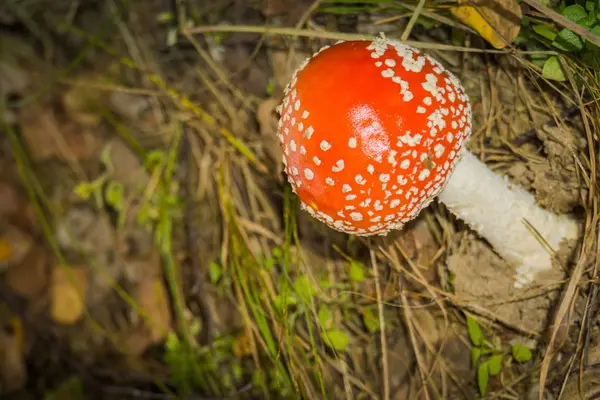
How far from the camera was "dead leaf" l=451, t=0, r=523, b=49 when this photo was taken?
5.39 feet

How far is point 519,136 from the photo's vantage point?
75.1 inches

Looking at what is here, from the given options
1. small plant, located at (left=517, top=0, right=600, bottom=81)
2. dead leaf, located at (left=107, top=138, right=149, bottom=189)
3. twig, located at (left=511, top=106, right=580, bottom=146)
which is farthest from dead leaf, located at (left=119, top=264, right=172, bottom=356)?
small plant, located at (left=517, top=0, right=600, bottom=81)

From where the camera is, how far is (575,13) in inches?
59.1

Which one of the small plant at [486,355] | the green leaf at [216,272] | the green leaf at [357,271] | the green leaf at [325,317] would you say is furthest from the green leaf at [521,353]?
the green leaf at [216,272]

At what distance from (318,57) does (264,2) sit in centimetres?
92

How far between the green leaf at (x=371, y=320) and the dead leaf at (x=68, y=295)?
6.28 ft

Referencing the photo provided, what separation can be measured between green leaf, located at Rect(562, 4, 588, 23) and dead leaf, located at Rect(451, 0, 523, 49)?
15 cm

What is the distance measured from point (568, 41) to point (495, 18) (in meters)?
0.25

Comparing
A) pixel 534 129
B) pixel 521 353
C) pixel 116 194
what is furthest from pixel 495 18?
pixel 116 194

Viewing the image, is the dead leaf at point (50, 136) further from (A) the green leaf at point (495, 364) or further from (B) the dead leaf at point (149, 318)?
(A) the green leaf at point (495, 364)

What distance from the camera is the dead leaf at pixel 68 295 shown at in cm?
312

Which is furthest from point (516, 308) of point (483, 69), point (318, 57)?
point (318, 57)

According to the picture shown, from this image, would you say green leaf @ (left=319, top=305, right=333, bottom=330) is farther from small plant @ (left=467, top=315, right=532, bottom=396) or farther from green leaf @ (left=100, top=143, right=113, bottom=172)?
green leaf @ (left=100, top=143, right=113, bottom=172)

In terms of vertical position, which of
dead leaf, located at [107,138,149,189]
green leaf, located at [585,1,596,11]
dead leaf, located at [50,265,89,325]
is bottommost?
dead leaf, located at [50,265,89,325]
